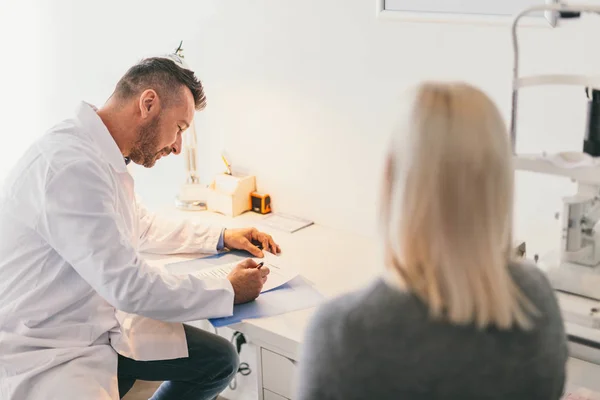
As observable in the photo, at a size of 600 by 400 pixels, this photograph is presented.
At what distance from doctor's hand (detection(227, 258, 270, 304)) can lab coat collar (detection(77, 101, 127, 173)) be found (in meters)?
0.38

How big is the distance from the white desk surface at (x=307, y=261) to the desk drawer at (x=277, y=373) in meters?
0.11

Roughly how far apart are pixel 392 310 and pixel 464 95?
0.31 metres

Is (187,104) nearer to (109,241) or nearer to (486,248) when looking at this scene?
(109,241)

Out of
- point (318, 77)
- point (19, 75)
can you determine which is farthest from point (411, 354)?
point (19, 75)

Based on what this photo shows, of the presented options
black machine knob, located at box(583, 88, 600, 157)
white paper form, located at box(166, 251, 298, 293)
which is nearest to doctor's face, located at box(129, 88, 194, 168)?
white paper form, located at box(166, 251, 298, 293)

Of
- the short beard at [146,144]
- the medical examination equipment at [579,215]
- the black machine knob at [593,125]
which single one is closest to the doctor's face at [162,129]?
the short beard at [146,144]

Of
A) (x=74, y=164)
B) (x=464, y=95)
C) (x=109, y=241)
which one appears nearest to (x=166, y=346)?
(x=109, y=241)

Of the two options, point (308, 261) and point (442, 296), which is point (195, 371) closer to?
point (308, 261)

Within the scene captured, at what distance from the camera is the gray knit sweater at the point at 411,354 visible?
99 cm

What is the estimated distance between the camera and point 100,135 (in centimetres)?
182

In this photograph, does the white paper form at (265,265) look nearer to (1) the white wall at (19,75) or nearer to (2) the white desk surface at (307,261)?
(2) the white desk surface at (307,261)

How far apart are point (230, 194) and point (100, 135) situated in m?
0.70

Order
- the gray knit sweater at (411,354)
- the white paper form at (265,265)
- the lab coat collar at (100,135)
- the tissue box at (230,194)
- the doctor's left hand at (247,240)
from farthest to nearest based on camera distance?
the tissue box at (230,194) < the doctor's left hand at (247,240) < the white paper form at (265,265) < the lab coat collar at (100,135) < the gray knit sweater at (411,354)

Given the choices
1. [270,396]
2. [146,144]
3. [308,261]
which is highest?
[146,144]
